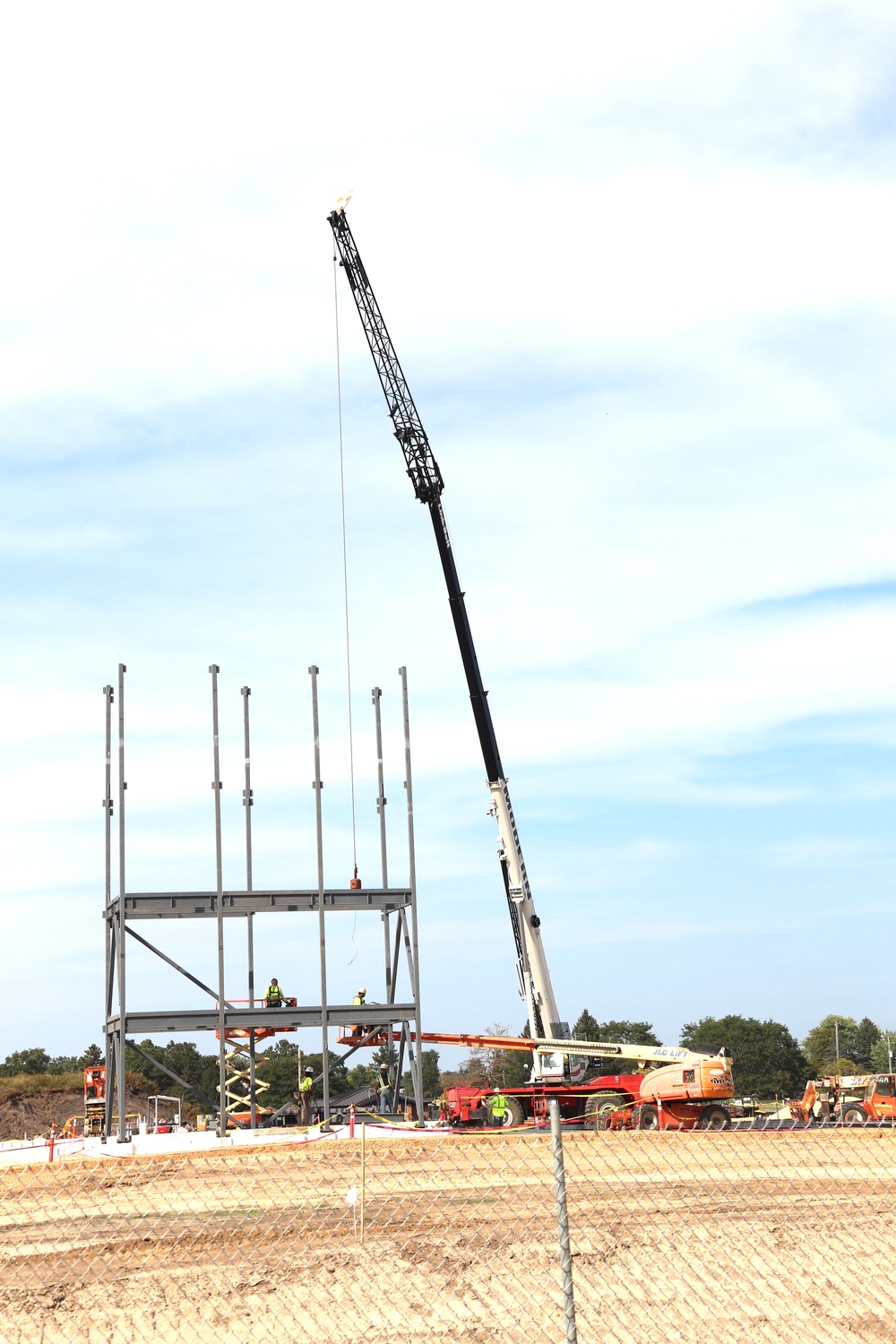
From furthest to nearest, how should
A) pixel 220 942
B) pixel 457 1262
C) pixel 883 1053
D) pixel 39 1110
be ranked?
1. pixel 883 1053
2. pixel 39 1110
3. pixel 220 942
4. pixel 457 1262

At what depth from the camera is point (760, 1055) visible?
10488 centimetres

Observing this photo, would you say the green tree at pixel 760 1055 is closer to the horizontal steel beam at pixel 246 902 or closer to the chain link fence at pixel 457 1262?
the horizontal steel beam at pixel 246 902

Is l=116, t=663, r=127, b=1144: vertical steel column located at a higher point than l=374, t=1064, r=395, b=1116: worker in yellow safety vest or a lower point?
higher

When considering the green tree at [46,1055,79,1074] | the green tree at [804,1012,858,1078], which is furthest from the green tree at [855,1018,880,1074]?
the green tree at [46,1055,79,1074]

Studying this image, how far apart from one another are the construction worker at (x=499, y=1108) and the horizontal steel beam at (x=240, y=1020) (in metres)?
3.87

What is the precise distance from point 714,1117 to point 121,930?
15088 millimetres

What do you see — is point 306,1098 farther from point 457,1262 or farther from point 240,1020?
point 457,1262

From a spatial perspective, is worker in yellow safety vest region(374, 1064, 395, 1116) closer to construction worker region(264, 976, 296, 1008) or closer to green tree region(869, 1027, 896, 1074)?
construction worker region(264, 976, 296, 1008)

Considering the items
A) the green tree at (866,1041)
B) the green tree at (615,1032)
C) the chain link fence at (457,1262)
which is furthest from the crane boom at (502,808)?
the green tree at (866,1041)

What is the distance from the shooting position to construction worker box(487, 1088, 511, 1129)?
35031 mm

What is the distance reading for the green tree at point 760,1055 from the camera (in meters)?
102

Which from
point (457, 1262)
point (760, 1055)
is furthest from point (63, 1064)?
point (457, 1262)

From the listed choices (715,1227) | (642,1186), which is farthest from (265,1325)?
(642,1186)

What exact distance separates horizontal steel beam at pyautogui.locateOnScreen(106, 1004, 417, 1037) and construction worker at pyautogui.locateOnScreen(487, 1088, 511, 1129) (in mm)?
3874
